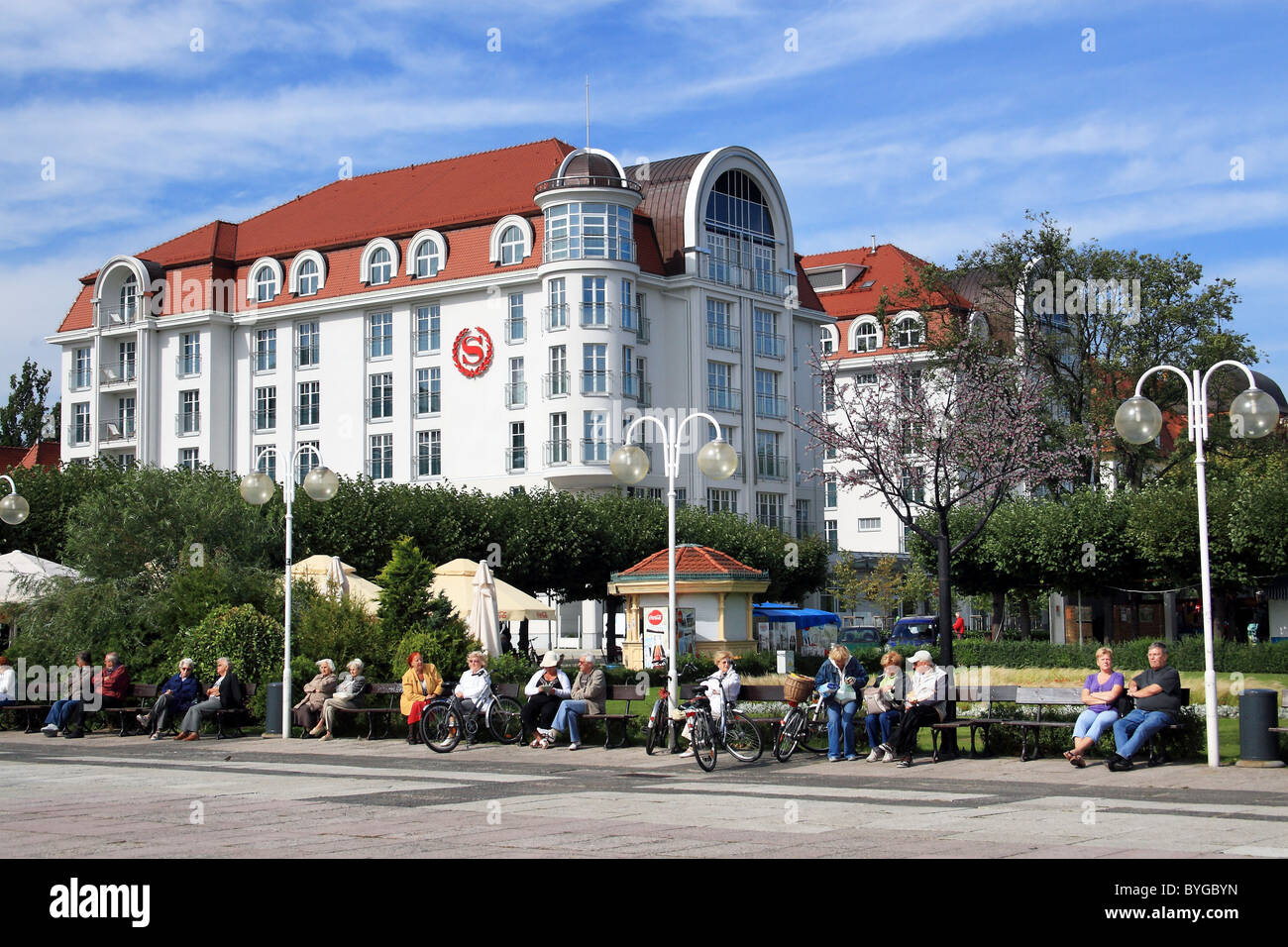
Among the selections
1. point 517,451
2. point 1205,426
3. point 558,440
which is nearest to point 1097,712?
point 1205,426

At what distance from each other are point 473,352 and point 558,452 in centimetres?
728

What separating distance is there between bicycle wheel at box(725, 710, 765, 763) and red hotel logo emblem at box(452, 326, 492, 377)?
47.1 metres

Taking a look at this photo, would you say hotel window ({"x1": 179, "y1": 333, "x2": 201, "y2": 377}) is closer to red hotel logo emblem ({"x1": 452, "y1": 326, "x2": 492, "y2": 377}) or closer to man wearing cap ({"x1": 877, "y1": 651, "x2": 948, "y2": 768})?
red hotel logo emblem ({"x1": 452, "y1": 326, "x2": 492, "y2": 377})

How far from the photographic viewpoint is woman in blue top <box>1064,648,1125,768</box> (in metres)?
16.6

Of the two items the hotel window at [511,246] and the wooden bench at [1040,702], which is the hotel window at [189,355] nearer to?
the hotel window at [511,246]

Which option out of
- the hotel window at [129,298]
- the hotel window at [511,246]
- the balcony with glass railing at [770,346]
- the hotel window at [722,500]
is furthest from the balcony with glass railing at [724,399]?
the hotel window at [129,298]

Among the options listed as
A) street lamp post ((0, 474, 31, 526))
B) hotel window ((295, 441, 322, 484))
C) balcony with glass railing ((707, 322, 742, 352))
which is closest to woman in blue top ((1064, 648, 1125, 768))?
street lamp post ((0, 474, 31, 526))

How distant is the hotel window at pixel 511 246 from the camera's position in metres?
63.6

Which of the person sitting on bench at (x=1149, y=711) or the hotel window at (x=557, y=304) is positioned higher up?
the hotel window at (x=557, y=304)

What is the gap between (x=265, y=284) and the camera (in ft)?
233
